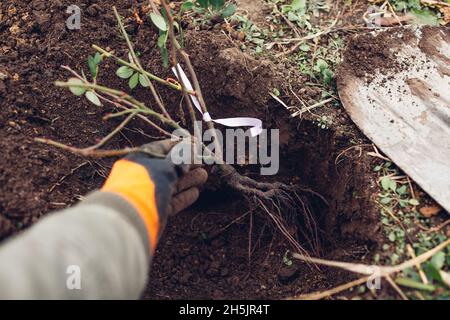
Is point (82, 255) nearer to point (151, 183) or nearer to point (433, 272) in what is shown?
point (151, 183)

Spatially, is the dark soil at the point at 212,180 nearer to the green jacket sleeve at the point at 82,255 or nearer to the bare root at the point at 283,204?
the bare root at the point at 283,204

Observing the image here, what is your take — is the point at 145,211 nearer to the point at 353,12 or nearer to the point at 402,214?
the point at 402,214

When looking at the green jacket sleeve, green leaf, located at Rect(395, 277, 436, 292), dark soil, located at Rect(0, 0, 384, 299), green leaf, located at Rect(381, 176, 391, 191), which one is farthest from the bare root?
the green jacket sleeve

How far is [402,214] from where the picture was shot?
1.48 metres

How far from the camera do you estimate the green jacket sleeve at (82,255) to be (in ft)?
2.93

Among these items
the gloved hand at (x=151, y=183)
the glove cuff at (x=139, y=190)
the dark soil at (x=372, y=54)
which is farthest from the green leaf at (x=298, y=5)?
the glove cuff at (x=139, y=190)

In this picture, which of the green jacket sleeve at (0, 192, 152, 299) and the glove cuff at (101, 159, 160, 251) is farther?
the glove cuff at (101, 159, 160, 251)

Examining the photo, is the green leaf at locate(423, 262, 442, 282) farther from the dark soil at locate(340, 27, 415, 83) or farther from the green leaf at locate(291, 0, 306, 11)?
the green leaf at locate(291, 0, 306, 11)

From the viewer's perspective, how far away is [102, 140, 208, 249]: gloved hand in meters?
1.14

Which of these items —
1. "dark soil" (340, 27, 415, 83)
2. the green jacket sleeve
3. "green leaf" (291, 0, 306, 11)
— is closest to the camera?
the green jacket sleeve

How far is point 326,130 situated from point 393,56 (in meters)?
0.42

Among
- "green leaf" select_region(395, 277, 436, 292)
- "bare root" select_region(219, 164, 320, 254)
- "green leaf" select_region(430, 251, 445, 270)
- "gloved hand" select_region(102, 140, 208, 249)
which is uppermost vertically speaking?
"gloved hand" select_region(102, 140, 208, 249)

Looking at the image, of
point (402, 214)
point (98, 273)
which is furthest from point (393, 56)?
point (98, 273)

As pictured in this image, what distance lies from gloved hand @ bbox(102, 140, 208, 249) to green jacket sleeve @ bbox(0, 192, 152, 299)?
0.05 metres
